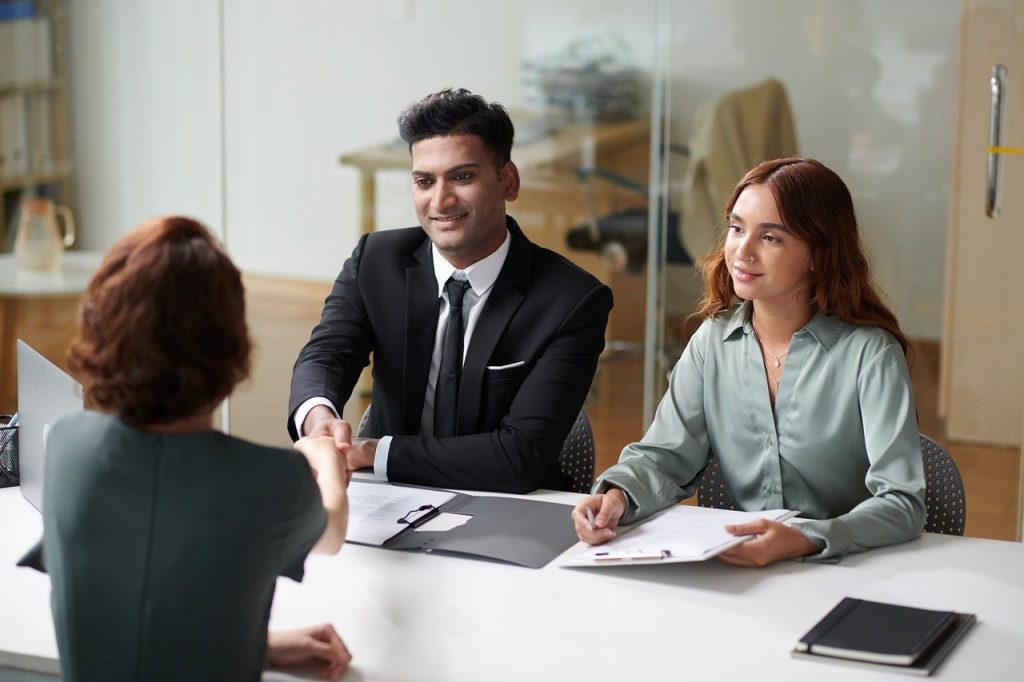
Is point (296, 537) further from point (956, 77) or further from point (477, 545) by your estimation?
point (956, 77)

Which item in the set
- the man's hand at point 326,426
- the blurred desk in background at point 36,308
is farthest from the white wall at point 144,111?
the man's hand at point 326,426

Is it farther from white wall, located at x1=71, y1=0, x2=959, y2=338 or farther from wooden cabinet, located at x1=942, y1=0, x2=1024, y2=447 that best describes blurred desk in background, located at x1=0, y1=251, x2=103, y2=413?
wooden cabinet, located at x1=942, y1=0, x2=1024, y2=447

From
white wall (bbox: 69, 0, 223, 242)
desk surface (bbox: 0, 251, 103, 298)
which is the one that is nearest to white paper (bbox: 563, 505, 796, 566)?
white wall (bbox: 69, 0, 223, 242)

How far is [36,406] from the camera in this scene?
80.2 inches

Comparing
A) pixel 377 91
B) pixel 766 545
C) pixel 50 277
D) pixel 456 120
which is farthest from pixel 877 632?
pixel 50 277

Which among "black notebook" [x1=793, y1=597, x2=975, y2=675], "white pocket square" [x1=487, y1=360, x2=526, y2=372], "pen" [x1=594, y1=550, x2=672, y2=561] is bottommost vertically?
"black notebook" [x1=793, y1=597, x2=975, y2=675]

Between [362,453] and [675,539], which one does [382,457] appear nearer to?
[362,453]

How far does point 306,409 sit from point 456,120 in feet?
2.15

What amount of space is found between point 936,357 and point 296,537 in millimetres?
3061

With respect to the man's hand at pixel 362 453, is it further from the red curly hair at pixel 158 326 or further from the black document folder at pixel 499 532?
the red curly hair at pixel 158 326

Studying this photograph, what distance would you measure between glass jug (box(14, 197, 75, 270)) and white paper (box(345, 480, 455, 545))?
9.76 feet

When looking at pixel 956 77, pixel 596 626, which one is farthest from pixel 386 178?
pixel 596 626

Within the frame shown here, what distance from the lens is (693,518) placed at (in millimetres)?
2092

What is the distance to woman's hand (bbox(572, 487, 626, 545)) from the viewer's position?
1.97 metres
